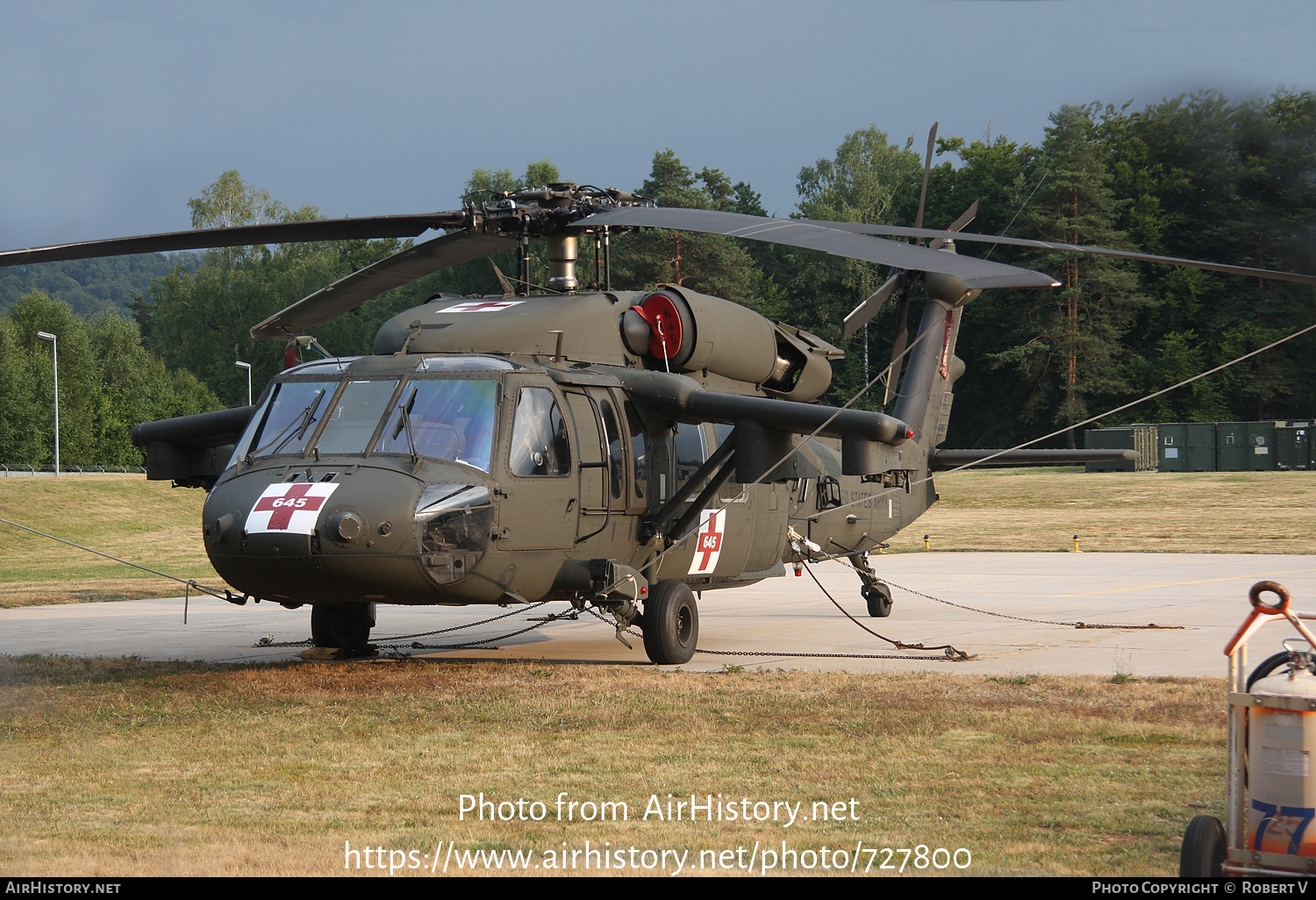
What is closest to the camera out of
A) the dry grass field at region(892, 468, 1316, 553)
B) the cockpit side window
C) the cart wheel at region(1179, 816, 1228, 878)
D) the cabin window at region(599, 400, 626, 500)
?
the cart wheel at region(1179, 816, 1228, 878)

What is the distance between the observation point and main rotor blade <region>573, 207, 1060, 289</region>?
702 centimetres

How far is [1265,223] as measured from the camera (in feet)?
32.1

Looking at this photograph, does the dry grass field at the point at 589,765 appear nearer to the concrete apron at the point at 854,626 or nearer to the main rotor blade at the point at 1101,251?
the concrete apron at the point at 854,626

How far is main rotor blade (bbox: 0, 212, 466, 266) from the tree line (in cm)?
3573

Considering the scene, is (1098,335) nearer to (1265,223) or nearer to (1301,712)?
(1265,223)

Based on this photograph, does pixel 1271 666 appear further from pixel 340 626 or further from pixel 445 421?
pixel 340 626

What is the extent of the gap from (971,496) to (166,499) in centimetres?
2937

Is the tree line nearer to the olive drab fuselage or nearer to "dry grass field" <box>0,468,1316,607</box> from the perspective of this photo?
"dry grass field" <box>0,468,1316,607</box>

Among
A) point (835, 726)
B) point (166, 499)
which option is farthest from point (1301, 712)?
point (166, 499)

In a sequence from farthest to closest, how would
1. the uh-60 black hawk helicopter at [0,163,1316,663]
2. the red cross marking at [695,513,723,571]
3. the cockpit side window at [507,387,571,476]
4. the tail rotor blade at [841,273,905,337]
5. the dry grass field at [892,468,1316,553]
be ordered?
the dry grass field at [892,468,1316,553] → the tail rotor blade at [841,273,905,337] → the red cross marking at [695,513,723,571] → the cockpit side window at [507,387,571,476] → the uh-60 black hawk helicopter at [0,163,1316,663]

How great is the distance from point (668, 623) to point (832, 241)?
13.1ft

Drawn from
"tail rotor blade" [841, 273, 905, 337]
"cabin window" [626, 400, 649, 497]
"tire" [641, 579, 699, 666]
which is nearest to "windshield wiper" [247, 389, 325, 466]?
"cabin window" [626, 400, 649, 497]

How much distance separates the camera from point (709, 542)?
11.7 m

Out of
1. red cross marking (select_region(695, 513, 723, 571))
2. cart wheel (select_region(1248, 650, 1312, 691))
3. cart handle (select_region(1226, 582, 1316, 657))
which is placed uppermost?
cart handle (select_region(1226, 582, 1316, 657))
